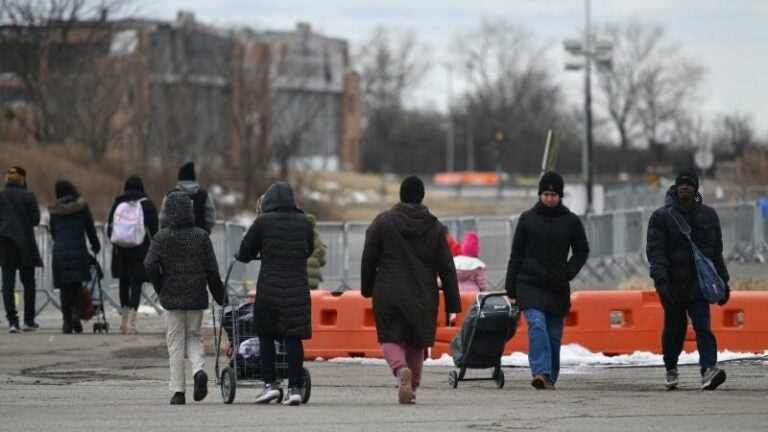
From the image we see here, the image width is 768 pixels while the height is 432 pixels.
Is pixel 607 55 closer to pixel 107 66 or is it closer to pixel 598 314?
pixel 107 66

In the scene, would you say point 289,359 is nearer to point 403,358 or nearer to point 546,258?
point 403,358

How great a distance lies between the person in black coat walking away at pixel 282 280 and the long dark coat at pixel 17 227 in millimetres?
8736

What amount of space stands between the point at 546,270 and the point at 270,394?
2527mm

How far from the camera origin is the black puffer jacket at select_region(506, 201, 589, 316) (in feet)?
48.2

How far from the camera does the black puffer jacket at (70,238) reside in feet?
69.6

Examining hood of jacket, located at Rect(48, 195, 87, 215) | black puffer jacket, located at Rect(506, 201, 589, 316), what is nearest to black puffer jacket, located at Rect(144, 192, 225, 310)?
black puffer jacket, located at Rect(506, 201, 589, 316)

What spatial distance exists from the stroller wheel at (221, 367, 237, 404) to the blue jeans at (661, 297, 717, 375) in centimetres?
347

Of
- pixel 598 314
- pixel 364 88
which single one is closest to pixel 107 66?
pixel 598 314

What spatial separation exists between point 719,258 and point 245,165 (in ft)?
155

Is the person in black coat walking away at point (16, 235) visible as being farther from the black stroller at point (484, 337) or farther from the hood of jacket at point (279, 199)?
the hood of jacket at point (279, 199)

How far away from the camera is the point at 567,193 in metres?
46.1

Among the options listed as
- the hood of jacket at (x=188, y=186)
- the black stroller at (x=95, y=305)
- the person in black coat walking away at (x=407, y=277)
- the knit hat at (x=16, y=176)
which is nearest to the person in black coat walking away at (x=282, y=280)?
the person in black coat walking away at (x=407, y=277)

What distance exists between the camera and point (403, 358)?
1348cm

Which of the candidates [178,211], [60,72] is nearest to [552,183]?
[178,211]
